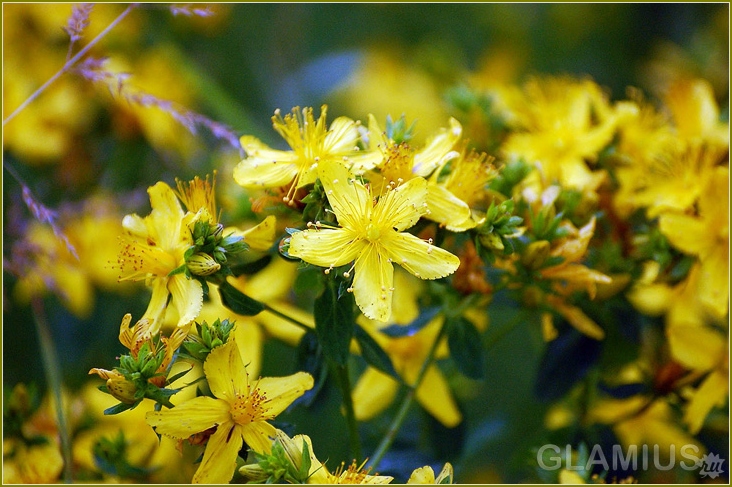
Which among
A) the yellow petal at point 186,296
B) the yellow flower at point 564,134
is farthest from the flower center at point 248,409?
the yellow flower at point 564,134

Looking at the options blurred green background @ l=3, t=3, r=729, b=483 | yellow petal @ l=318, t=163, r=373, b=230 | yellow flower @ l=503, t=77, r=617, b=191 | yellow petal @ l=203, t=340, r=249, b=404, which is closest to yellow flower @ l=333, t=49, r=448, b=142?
blurred green background @ l=3, t=3, r=729, b=483

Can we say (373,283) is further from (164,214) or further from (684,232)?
(684,232)

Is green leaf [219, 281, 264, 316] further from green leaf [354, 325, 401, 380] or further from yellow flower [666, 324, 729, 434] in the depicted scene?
yellow flower [666, 324, 729, 434]

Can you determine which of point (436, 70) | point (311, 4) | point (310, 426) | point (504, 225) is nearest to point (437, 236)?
point (504, 225)

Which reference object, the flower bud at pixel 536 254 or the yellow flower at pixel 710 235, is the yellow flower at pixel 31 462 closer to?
the flower bud at pixel 536 254

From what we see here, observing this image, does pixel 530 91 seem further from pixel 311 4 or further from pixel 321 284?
pixel 311 4
